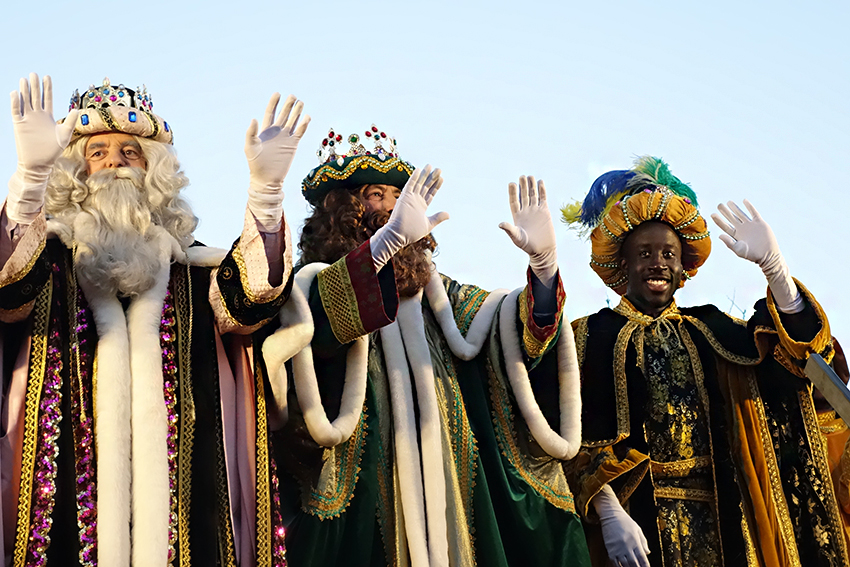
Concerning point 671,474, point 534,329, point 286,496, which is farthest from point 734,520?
point 286,496

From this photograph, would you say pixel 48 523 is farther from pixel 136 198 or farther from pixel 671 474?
pixel 671 474

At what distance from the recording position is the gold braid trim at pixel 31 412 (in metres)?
4.48

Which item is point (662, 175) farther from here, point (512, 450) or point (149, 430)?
point (149, 430)

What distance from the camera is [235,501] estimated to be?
4.91 meters

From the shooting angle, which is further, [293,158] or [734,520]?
[734,520]

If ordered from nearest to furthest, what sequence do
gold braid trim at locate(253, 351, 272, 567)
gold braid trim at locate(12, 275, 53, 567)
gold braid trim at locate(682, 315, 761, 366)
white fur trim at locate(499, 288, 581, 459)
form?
gold braid trim at locate(12, 275, 53, 567) → gold braid trim at locate(253, 351, 272, 567) → white fur trim at locate(499, 288, 581, 459) → gold braid trim at locate(682, 315, 761, 366)

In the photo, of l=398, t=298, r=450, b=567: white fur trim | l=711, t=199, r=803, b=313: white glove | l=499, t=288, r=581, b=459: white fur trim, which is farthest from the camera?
l=711, t=199, r=803, b=313: white glove

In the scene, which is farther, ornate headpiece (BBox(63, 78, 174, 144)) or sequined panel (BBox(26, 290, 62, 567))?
ornate headpiece (BBox(63, 78, 174, 144))

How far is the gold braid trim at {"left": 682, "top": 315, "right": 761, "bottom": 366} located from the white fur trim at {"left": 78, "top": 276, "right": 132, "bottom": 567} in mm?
3035

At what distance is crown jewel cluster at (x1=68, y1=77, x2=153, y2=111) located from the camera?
5438mm

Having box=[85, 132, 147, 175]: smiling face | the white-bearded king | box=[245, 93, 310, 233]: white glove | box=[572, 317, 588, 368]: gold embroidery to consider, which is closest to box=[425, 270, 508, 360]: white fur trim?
box=[572, 317, 588, 368]: gold embroidery

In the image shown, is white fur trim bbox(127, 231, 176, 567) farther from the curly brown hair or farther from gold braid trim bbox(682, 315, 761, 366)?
A: gold braid trim bbox(682, 315, 761, 366)

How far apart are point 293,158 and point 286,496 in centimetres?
145

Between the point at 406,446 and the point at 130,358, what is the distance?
50.1 inches
